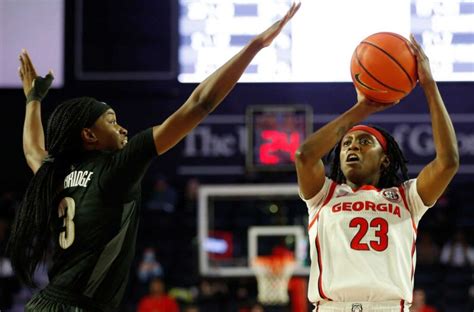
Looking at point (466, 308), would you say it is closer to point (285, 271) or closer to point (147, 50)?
point (285, 271)

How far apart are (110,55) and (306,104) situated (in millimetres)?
2649

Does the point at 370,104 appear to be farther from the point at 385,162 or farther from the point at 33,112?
the point at 33,112

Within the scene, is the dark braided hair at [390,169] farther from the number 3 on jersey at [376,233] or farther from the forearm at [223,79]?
the forearm at [223,79]

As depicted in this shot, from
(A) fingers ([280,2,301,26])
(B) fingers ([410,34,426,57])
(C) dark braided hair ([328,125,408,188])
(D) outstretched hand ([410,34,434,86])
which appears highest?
(A) fingers ([280,2,301,26])

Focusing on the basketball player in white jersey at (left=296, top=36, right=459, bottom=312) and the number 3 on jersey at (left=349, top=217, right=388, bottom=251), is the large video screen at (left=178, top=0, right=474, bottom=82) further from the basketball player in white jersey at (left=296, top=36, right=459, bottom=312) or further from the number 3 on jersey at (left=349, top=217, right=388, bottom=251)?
the number 3 on jersey at (left=349, top=217, right=388, bottom=251)

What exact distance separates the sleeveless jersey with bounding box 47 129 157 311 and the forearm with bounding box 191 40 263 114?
0.93ft

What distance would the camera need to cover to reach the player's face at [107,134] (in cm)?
388

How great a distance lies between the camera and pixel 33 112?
14.8ft

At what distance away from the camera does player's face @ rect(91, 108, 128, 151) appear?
12.7 feet

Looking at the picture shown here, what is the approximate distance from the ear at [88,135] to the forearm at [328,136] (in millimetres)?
940

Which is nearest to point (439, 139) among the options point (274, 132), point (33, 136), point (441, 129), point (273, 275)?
point (441, 129)

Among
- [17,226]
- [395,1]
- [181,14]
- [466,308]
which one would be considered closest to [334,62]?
[395,1]

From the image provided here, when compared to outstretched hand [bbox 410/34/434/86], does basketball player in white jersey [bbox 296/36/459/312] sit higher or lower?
lower

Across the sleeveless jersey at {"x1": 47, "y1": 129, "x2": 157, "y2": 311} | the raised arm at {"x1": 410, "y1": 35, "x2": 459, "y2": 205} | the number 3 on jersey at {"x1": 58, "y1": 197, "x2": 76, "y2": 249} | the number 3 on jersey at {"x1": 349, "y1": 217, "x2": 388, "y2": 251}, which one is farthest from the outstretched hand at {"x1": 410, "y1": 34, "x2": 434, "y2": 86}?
the number 3 on jersey at {"x1": 58, "y1": 197, "x2": 76, "y2": 249}
